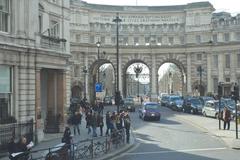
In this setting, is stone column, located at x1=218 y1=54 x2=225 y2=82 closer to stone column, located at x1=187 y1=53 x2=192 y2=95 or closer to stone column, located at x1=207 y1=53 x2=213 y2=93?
stone column, located at x1=207 y1=53 x2=213 y2=93

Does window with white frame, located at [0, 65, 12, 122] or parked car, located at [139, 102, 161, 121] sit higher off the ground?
window with white frame, located at [0, 65, 12, 122]

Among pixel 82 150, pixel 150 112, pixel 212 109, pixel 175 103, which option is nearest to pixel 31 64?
pixel 82 150

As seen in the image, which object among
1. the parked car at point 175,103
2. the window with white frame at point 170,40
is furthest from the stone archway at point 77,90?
the parked car at point 175,103

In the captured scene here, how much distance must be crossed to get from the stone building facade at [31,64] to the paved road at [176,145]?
6576 mm

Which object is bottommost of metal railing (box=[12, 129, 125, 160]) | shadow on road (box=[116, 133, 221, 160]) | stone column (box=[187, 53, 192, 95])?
shadow on road (box=[116, 133, 221, 160])

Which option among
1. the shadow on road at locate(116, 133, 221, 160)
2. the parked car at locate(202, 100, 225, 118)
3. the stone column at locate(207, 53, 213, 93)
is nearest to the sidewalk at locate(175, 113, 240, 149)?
the parked car at locate(202, 100, 225, 118)

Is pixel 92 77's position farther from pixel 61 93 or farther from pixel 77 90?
pixel 61 93

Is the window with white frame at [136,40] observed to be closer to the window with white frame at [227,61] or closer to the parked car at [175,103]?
the window with white frame at [227,61]

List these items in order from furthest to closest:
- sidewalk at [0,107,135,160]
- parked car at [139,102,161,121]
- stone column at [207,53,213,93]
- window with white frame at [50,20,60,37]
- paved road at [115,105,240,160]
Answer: stone column at [207,53,213,93] < parked car at [139,102,161,121] < window with white frame at [50,20,60,37] < sidewalk at [0,107,135,160] < paved road at [115,105,240,160]

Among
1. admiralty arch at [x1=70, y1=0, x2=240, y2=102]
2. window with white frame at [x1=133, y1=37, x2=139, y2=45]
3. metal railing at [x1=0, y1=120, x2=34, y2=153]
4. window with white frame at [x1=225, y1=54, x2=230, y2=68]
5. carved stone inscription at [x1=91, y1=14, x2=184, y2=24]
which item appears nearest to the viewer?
metal railing at [x1=0, y1=120, x2=34, y2=153]

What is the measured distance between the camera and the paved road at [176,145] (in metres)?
24.2

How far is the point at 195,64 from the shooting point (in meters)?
90.7

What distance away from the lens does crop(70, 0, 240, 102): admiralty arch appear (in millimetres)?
88375

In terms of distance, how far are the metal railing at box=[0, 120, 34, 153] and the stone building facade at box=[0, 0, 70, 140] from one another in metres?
0.46
